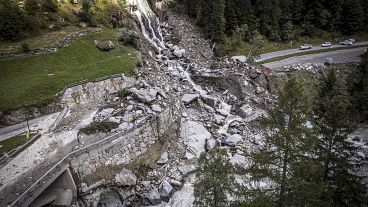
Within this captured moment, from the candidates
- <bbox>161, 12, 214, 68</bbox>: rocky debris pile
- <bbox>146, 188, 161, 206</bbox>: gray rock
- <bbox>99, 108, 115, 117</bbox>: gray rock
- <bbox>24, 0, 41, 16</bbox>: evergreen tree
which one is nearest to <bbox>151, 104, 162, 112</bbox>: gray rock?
<bbox>99, 108, 115, 117</bbox>: gray rock

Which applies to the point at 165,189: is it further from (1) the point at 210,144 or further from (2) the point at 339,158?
(2) the point at 339,158

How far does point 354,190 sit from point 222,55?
131 ft

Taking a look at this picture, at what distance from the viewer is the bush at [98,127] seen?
32719 millimetres

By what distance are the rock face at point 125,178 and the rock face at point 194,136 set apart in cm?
724

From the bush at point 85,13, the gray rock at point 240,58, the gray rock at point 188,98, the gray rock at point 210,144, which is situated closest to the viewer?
the gray rock at point 210,144

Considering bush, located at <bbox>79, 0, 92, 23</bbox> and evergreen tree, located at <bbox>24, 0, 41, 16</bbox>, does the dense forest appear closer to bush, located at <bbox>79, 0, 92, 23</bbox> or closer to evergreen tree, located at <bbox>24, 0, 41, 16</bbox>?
bush, located at <bbox>79, 0, 92, 23</bbox>

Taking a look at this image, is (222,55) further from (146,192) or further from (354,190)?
(354,190)

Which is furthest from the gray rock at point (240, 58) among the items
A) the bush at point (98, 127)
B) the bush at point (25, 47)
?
the bush at point (25, 47)

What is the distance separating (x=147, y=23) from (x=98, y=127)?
3265 cm

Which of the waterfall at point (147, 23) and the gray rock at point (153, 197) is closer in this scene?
the gray rock at point (153, 197)

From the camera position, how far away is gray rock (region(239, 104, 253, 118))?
4478 cm

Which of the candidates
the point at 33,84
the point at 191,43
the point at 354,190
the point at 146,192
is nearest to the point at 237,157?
the point at 146,192

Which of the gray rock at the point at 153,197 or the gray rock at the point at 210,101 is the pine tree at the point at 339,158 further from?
the gray rock at the point at 210,101

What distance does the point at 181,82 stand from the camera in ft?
155
